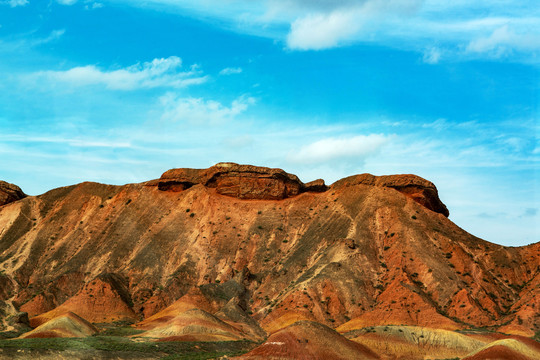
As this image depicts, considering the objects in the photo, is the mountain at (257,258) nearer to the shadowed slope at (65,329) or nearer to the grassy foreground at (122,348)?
the grassy foreground at (122,348)

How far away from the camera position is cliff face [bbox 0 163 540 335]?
241ft

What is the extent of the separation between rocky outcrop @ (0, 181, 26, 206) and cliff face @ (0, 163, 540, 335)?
13.2ft

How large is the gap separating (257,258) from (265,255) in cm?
112

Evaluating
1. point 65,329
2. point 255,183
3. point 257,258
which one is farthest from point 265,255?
point 65,329

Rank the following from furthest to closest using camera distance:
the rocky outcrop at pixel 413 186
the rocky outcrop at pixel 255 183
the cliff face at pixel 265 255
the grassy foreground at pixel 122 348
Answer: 1. the rocky outcrop at pixel 255 183
2. the rocky outcrop at pixel 413 186
3. the cliff face at pixel 265 255
4. the grassy foreground at pixel 122 348

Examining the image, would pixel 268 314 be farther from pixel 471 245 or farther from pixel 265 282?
pixel 471 245

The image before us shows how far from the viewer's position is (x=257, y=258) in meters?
87.6

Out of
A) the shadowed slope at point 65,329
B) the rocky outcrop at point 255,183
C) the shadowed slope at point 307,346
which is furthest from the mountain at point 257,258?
the shadowed slope at point 307,346

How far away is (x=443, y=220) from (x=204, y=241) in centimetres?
3149

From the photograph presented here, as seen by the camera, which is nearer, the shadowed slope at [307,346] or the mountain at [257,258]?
the shadowed slope at [307,346]

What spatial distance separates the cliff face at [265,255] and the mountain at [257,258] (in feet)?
0.55

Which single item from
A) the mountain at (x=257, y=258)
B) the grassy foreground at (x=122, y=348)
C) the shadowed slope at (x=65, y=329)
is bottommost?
the grassy foreground at (x=122, y=348)

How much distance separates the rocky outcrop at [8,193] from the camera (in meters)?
112

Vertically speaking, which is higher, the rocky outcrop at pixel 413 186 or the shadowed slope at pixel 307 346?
the rocky outcrop at pixel 413 186
